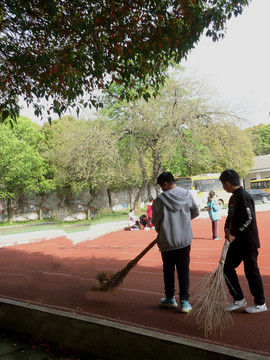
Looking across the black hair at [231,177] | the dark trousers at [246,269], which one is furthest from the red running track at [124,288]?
the black hair at [231,177]

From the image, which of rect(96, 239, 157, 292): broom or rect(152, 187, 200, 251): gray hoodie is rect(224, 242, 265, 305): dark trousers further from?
rect(96, 239, 157, 292): broom

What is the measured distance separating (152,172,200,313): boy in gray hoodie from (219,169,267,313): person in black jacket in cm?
52

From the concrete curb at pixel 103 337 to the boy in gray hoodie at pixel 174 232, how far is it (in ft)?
3.79

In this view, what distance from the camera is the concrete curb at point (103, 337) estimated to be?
3.01 m

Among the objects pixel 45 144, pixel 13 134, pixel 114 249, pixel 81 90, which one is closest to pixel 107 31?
pixel 81 90

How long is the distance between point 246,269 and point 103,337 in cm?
178

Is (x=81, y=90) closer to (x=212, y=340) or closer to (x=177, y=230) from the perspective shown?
(x=177, y=230)

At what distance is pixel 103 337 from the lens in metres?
3.65

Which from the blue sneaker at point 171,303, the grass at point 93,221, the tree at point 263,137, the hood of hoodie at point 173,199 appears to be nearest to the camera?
the hood of hoodie at point 173,199

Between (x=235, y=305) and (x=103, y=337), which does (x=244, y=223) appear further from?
(x=103, y=337)

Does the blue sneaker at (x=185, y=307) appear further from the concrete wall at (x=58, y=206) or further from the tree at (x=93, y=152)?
the concrete wall at (x=58, y=206)

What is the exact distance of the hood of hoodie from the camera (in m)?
4.63

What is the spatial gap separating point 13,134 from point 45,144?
18.8 feet

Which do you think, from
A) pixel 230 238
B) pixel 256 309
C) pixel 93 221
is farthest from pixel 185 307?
pixel 93 221
